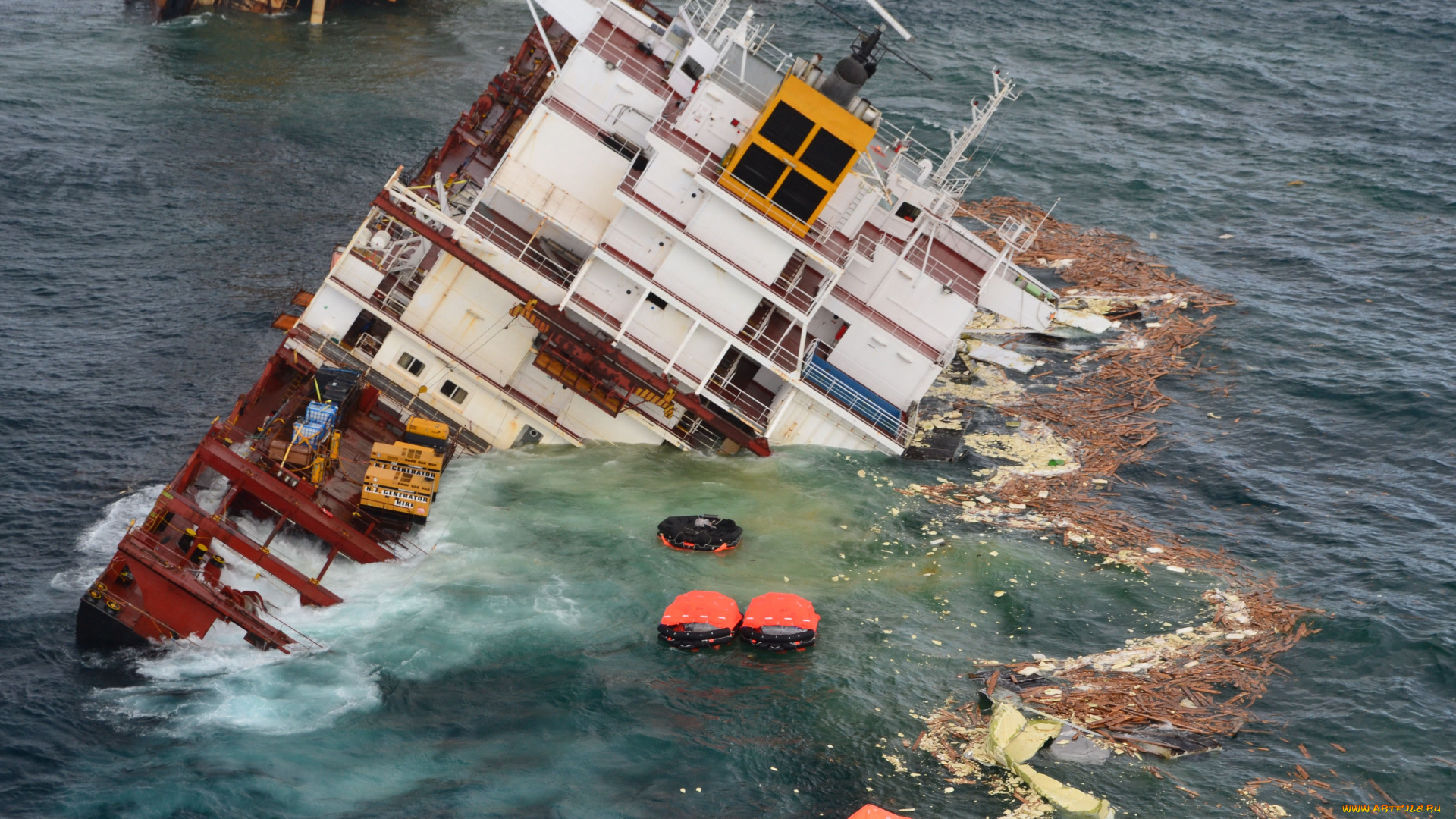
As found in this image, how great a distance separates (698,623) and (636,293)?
1344 centimetres

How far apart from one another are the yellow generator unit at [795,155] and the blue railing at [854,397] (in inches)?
214

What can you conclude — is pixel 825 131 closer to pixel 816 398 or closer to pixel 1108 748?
pixel 816 398

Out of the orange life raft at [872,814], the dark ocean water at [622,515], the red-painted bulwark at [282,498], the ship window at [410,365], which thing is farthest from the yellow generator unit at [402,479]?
Answer: the orange life raft at [872,814]

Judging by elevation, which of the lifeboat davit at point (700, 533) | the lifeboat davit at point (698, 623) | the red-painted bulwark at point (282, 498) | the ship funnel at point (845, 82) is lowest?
the red-painted bulwark at point (282, 498)

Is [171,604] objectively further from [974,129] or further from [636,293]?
[974,129]

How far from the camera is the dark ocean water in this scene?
27.7m

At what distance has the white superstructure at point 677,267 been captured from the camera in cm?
3816

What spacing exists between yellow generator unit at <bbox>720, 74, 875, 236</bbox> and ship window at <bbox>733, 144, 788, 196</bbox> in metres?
0.03

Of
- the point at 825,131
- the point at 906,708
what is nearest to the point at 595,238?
the point at 825,131

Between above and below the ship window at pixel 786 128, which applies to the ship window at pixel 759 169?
below

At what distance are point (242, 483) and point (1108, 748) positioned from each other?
25.9m

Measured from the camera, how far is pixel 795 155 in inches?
1470

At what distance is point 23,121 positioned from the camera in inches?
2393

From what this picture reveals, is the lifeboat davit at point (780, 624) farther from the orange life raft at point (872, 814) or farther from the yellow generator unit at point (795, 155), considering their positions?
the yellow generator unit at point (795, 155)
